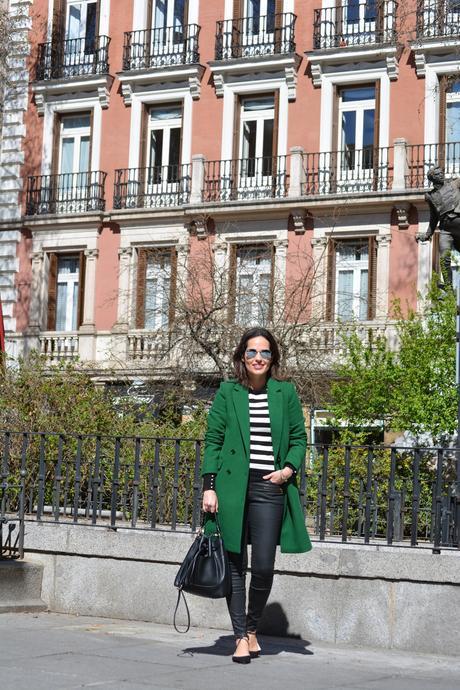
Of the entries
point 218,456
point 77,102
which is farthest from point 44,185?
point 218,456

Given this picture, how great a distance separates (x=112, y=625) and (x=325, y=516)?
1.82 metres

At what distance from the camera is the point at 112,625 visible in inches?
392

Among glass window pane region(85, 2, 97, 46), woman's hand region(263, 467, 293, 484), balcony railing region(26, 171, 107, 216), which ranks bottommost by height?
woman's hand region(263, 467, 293, 484)

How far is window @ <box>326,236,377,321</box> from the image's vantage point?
30.3 meters

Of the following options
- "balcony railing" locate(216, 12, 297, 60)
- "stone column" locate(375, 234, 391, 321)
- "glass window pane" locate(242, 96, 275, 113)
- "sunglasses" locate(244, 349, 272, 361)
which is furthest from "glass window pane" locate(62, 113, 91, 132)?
"sunglasses" locate(244, 349, 272, 361)

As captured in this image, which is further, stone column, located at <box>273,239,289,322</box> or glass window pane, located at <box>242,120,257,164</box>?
glass window pane, located at <box>242,120,257,164</box>

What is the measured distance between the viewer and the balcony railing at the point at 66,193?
3356cm

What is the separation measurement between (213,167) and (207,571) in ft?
82.3

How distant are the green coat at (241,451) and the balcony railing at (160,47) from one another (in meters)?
25.8

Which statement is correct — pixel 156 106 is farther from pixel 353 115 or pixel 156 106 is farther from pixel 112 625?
pixel 112 625

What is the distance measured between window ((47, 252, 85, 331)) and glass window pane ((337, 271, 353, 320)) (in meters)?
7.04

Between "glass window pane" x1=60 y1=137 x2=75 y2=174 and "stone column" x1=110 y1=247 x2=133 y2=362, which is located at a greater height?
"glass window pane" x1=60 y1=137 x2=75 y2=174

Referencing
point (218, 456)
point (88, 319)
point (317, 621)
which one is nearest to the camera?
point (218, 456)

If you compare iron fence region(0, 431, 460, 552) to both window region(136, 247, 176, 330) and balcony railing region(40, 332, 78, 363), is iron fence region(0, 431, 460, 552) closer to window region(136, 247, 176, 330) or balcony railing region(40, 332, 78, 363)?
window region(136, 247, 176, 330)
